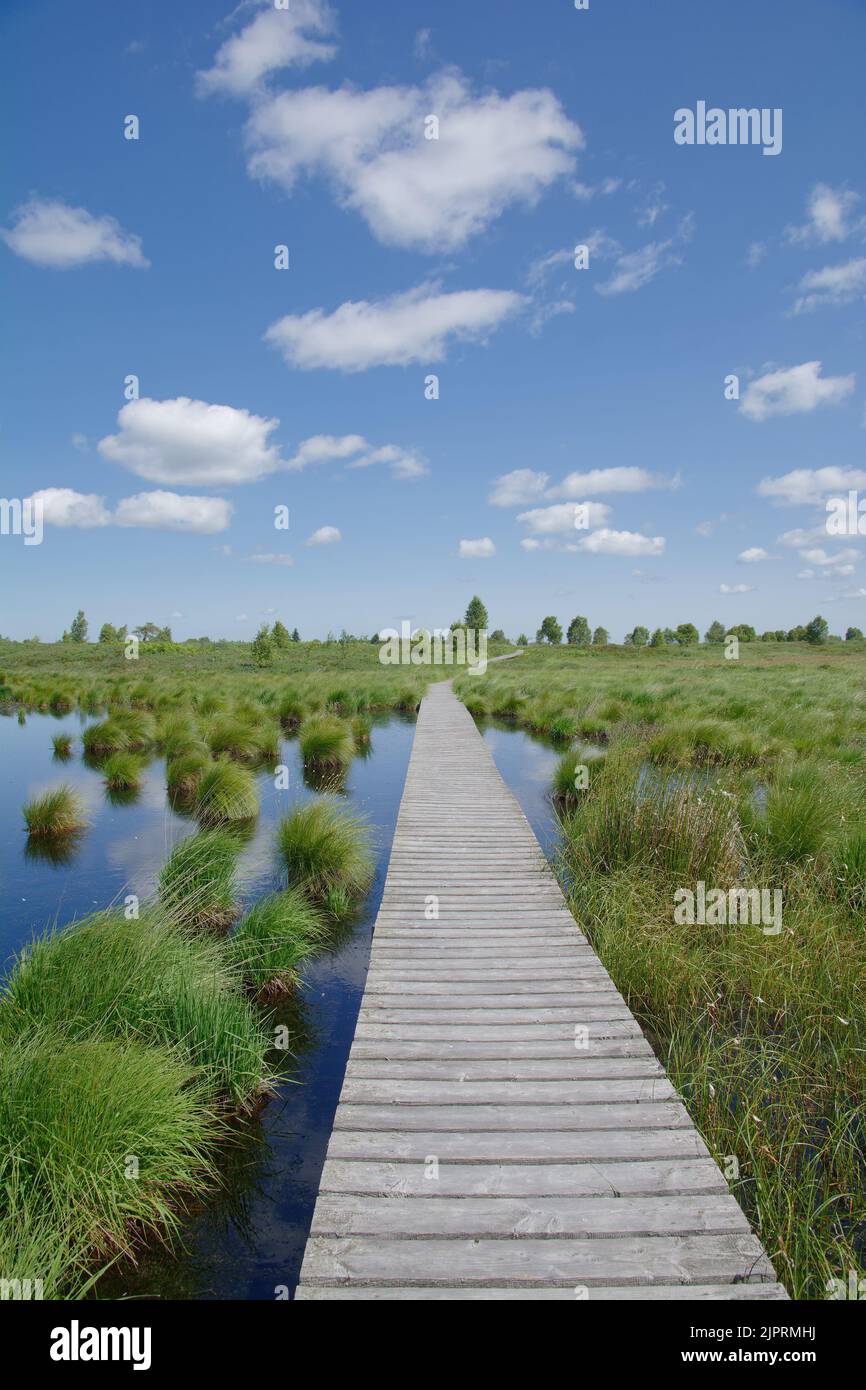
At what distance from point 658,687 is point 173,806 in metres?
18.7

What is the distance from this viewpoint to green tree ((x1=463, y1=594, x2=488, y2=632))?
254 feet

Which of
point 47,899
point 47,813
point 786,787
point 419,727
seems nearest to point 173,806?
point 47,813

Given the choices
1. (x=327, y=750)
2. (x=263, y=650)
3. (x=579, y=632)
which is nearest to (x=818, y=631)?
(x=579, y=632)

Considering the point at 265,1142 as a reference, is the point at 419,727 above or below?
above

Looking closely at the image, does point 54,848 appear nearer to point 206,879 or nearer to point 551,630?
point 206,879

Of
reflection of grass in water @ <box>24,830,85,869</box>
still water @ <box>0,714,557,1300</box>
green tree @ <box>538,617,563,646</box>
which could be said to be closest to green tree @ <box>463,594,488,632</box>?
green tree @ <box>538,617,563,646</box>

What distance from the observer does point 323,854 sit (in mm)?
8148

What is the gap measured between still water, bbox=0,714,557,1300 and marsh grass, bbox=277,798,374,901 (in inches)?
10.3

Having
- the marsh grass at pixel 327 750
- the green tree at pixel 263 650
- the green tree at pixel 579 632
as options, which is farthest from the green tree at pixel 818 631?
the marsh grass at pixel 327 750

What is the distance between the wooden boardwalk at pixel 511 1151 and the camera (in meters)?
2.56

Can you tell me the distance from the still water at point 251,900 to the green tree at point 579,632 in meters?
81.3
